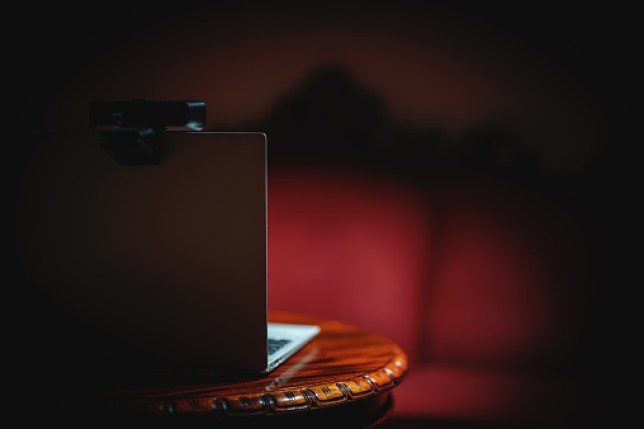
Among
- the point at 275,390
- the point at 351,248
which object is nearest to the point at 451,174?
the point at 351,248

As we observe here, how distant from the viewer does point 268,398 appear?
2.54 feet

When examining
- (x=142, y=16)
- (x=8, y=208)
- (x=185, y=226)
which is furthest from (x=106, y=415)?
(x=142, y=16)

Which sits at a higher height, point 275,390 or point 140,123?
point 140,123

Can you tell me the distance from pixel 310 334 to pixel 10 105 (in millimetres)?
1180

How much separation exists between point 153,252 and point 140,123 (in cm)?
18

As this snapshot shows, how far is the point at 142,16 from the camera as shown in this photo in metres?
1.65

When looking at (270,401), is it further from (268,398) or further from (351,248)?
(351,248)

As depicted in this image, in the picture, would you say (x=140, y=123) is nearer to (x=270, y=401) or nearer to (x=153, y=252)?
(x=153, y=252)

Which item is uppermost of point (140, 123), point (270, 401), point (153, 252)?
point (140, 123)

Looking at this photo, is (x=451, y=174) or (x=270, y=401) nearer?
(x=270, y=401)

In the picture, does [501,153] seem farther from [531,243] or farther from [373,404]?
[373,404]

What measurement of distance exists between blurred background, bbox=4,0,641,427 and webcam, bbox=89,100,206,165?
713mm

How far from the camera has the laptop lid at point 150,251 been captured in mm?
822

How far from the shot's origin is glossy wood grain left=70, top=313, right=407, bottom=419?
2.45 feet
